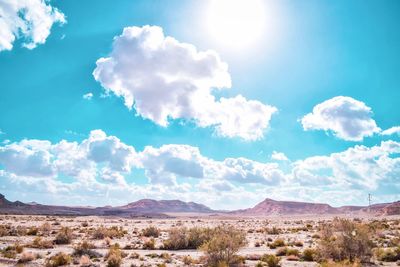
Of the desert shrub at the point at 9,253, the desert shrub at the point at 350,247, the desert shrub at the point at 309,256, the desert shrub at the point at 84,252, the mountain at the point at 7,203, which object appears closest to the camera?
the desert shrub at the point at 350,247

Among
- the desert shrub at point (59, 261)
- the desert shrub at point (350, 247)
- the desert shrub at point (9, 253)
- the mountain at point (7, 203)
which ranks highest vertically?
the mountain at point (7, 203)

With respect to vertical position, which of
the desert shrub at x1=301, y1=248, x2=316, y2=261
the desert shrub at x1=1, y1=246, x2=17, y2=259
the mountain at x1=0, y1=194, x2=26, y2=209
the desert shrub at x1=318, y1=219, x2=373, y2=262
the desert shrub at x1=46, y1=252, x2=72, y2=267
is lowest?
the desert shrub at x1=1, y1=246, x2=17, y2=259

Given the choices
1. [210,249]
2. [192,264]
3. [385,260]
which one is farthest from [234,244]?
[385,260]

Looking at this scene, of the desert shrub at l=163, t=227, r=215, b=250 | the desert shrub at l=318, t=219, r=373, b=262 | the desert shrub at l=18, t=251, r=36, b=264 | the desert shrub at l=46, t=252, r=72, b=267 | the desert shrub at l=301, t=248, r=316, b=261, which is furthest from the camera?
the desert shrub at l=163, t=227, r=215, b=250

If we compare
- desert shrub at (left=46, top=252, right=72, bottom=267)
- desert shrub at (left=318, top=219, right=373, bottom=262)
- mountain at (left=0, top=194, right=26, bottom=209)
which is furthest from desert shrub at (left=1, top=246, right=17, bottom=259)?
mountain at (left=0, top=194, right=26, bottom=209)

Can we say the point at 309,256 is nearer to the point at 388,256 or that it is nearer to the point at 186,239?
the point at 388,256

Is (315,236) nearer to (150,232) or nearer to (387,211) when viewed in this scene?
(150,232)

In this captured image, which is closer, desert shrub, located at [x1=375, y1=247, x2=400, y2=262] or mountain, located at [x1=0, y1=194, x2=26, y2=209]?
desert shrub, located at [x1=375, y1=247, x2=400, y2=262]

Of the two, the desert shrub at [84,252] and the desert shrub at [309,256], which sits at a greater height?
the desert shrub at [309,256]

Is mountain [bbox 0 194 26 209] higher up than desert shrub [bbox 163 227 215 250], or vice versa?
mountain [bbox 0 194 26 209]

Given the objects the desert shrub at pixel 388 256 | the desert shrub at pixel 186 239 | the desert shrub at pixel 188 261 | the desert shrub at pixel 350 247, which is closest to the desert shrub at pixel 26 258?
the desert shrub at pixel 188 261

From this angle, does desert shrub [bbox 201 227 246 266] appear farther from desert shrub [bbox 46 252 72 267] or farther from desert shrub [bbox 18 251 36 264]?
desert shrub [bbox 18 251 36 264]

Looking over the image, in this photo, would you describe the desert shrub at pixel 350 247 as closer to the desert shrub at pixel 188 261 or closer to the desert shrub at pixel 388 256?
the desert shrub at pixel 388 256

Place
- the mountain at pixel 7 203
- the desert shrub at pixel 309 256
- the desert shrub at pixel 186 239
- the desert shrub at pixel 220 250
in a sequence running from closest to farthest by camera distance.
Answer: the desert shrub at pixel 220 250 → the desert shrub at pixel 309 256 → the desert shrub at pixel 186 239 → the mountain at pixel 7 203
